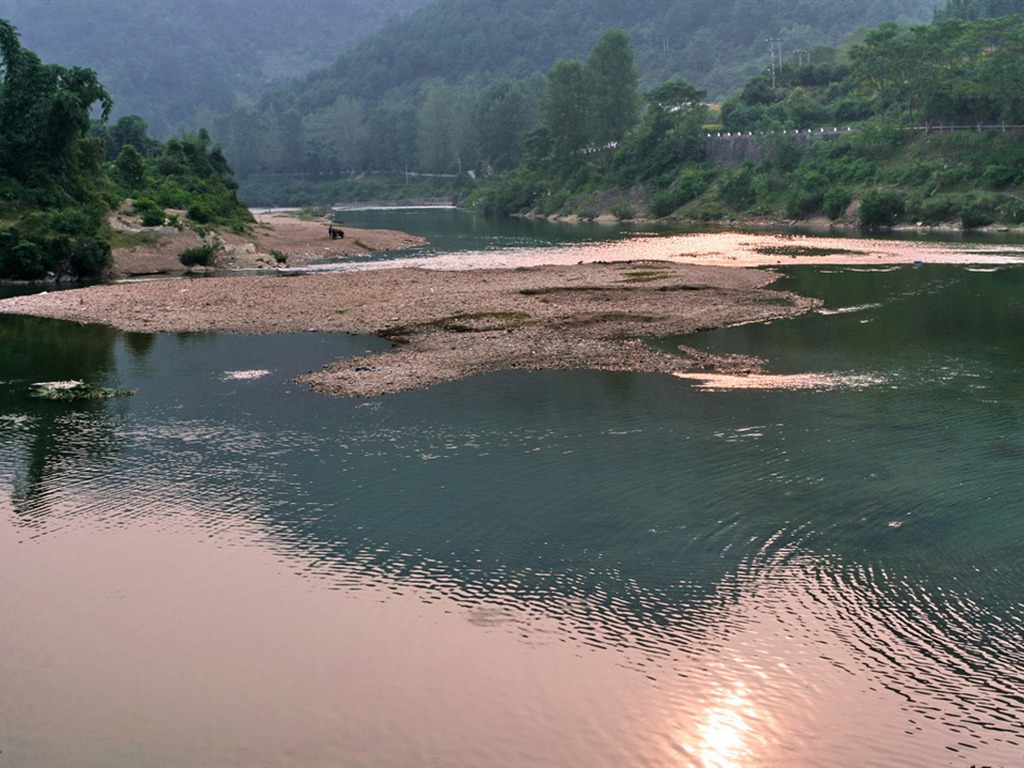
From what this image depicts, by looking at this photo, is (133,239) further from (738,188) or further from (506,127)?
(506,127)

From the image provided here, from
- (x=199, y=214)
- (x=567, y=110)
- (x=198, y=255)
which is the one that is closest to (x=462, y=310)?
(x=198, y=255)

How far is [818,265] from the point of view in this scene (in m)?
70.0

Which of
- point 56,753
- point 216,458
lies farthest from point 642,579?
point 216,458

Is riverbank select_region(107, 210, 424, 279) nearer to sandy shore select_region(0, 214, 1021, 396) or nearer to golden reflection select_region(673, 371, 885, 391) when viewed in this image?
sandy shore select_region(0, 214, 1021, 396)

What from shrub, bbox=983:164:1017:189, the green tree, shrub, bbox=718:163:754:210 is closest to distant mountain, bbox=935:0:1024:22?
shrub, bbox=718:163:754:210

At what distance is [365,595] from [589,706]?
18.2 feet

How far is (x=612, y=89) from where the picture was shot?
152 metres

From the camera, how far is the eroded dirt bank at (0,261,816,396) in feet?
130

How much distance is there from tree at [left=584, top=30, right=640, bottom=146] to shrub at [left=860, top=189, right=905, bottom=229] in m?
58.0

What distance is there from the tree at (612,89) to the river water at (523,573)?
4760 inches

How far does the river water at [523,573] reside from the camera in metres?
16.1

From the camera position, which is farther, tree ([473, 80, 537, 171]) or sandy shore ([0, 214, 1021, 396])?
tree ([473, 80, 537, 171])

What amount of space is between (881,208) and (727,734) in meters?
91.1

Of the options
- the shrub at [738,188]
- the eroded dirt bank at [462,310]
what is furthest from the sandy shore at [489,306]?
the shrub at [738,188]
